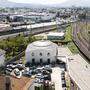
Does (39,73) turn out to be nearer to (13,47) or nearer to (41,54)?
(41,54)

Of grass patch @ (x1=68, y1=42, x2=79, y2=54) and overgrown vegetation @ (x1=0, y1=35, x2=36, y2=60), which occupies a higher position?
overgrown vegetation @ (x1=0, y1=35, x2=36, y2=60)

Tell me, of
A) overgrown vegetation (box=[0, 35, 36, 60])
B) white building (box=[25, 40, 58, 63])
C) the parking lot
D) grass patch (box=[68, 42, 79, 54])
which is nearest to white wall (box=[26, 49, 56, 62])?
white building (box=[25, 40, 58, 63])

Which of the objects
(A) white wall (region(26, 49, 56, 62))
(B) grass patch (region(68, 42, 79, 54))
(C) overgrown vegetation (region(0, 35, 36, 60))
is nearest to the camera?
(A) white wall (region(26, 49, 56, 62))

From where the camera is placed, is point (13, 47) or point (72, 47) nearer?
point (13, 47)

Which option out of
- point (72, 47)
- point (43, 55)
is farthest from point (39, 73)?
point (72, 47)

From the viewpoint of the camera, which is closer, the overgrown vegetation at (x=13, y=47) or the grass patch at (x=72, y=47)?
the overgrown vegetation at (x=13, y=47)

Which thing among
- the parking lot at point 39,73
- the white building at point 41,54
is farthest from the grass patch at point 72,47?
the parking lot at point 39,73

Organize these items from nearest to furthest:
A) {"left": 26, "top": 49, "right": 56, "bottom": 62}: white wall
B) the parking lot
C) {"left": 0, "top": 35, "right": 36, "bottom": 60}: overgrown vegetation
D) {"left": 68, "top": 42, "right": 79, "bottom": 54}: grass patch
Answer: the parking lot, {"left": 26, "top": 49, "right": 56, "bottom": 62}: white wall, {"left": 0, "top": 35, "right": 36, "bottom": 60}: overgrown vegetation, {"left": 68, "top": 42, "right": 79, "bottom": 54}: grass patch

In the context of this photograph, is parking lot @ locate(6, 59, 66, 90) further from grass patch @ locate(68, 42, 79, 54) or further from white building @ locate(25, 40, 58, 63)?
grass patch @ locate(68, 42, 79, 54)

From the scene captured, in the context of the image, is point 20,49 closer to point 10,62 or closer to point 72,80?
point 10,62

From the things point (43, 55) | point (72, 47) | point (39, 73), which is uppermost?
point (39, 73)

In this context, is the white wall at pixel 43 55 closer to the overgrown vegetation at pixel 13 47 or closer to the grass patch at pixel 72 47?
the overgrown vegetation at pixel 13 47
